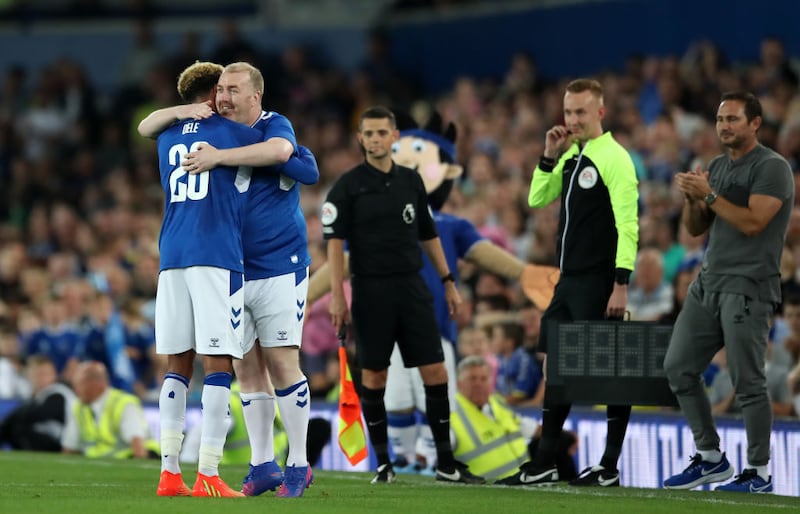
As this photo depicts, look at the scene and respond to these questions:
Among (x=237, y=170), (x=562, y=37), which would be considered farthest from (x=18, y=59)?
(x=237, y=170)

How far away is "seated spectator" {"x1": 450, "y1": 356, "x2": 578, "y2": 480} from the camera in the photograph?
12109 millimetres

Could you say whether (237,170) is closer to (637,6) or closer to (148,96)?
(637,6)

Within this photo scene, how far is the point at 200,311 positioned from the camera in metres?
Answer: 8.22

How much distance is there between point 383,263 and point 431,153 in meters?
2.21

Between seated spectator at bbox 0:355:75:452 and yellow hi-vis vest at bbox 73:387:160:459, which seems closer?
yellow hi-vis vest at bbox 73:387:160:459

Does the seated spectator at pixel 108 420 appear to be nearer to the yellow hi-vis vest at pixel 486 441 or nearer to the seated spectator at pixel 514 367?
the seated spectator at pixel 514 367

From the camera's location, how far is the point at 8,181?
24.0 meters

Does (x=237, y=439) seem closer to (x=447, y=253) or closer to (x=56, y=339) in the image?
(x=447, y=253)

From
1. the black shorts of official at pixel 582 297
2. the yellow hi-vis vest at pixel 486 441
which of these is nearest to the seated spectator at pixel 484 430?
the yellow hi-vis vest at pixel 486 441

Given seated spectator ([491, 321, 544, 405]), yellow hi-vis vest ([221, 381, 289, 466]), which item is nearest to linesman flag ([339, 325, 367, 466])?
seated spectator ([491, 321, 544, 405])

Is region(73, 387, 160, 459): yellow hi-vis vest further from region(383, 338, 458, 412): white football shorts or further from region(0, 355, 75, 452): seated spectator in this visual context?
region(383, 338, 458, 412): white football shorts

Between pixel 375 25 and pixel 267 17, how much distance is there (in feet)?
5.55

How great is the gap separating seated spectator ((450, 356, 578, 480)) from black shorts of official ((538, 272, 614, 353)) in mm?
2453

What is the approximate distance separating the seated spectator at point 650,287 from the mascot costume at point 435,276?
2399 mm
